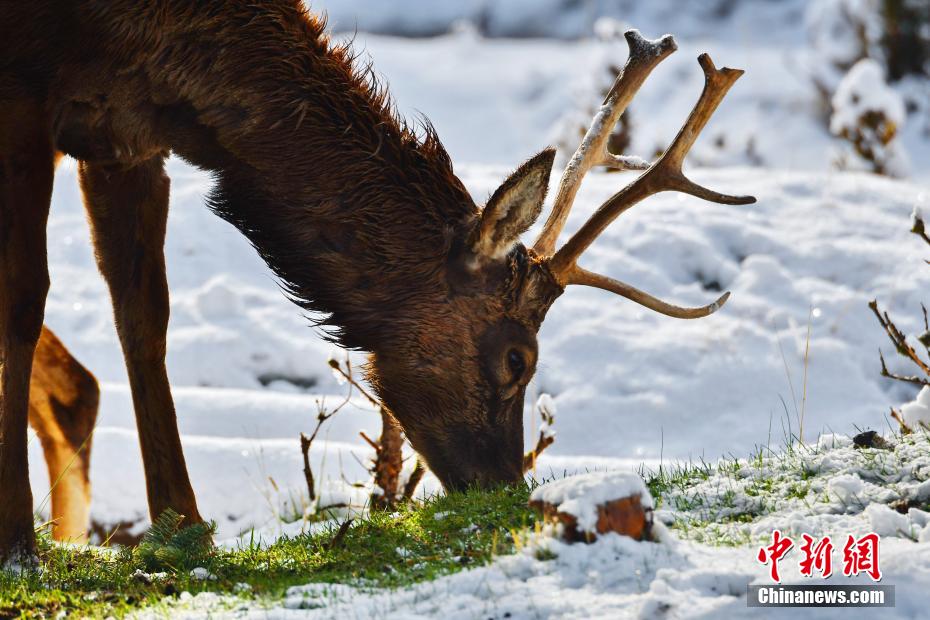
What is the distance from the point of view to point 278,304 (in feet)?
27.2

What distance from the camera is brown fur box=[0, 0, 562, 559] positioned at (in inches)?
161

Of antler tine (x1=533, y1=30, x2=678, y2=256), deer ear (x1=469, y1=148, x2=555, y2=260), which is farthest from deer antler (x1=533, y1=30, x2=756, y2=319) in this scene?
deer ear (x1=469, y1=148, x2=555, y2=260)

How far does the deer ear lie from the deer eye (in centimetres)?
36

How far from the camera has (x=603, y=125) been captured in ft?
15.2

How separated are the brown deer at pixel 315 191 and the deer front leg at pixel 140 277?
1.21 feet

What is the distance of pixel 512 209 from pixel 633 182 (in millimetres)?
563

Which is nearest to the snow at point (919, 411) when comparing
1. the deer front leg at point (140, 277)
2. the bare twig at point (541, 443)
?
the bare twig at point (541, 443)

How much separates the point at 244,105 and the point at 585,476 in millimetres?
1997

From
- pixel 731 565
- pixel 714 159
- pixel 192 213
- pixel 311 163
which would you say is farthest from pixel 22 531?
pixel 714 159

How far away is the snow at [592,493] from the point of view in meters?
2.92

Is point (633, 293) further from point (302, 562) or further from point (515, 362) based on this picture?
point (302, 562)

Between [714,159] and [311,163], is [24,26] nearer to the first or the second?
[311,163]

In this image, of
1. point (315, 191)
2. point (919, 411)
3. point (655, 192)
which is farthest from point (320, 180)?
point (919, 411)

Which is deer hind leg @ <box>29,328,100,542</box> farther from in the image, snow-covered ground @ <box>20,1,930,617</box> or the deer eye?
the deer eye
